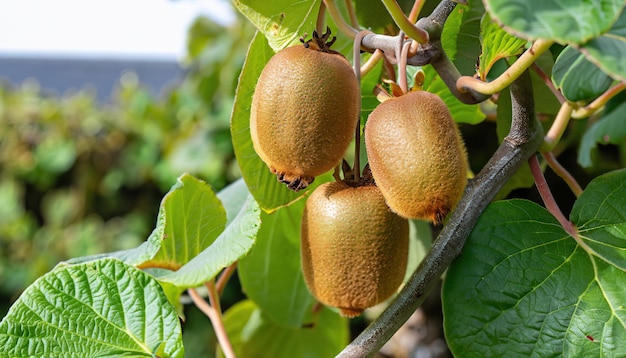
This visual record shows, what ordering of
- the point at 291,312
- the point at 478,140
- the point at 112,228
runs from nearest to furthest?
the point at 291,312, the point at 478,140, the point at 112,228

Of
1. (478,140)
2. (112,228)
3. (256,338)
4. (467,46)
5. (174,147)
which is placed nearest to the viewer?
(467,46)

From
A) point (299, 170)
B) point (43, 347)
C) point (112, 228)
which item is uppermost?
point (299, 170)

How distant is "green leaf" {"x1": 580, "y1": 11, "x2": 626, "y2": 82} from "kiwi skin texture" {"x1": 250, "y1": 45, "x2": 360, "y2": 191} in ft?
0.59

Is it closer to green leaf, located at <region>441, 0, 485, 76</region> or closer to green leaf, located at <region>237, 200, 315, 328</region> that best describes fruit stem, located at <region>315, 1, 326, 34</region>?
green leaf, located at <region>441, 0, 485, 76</region>

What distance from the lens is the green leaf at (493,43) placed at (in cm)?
52

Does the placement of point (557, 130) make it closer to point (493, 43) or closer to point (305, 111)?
→ point (493, 43)

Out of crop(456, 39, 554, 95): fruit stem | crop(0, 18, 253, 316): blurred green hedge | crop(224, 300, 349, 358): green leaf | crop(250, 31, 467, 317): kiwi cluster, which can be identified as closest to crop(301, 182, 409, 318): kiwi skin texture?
crop(250, 31, 467, 317): kiwi cluster

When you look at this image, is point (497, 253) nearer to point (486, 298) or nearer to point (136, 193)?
point (486, 298)

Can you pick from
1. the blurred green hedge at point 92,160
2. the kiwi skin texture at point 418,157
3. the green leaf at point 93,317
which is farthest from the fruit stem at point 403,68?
the blurred green hedge at point 92,160

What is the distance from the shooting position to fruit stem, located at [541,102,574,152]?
1.95 ft

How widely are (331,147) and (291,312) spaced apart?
1.56 feet

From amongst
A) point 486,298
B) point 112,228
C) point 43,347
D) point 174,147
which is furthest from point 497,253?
point 112,228

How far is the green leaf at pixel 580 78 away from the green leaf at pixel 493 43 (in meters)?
0.06

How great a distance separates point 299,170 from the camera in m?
0.51
